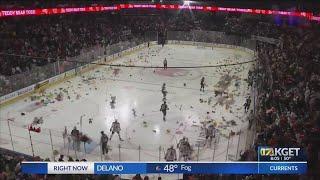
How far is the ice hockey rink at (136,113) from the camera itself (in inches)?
548

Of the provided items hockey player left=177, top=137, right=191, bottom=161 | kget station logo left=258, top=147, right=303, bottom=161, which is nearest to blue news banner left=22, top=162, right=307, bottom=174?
kget station logo left=258, top=147, right=303, bottom=161

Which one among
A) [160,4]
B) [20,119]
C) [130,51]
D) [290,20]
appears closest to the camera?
[20,119]

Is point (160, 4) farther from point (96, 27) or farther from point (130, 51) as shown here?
point (130, 51)

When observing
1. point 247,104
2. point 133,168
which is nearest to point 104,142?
point 133,168

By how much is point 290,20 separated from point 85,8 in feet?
71.2

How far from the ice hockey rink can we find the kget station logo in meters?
4.30

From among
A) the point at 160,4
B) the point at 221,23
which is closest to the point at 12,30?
the point at 160,4

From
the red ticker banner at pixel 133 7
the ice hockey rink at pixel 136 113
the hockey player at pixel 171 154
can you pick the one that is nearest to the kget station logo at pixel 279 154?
the hockey player at pixel 171 154

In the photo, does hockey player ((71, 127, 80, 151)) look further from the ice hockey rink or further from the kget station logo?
the kget station logo

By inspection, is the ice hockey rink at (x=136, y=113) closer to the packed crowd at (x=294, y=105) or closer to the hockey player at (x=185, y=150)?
the hockey player at (x=185, y=150)

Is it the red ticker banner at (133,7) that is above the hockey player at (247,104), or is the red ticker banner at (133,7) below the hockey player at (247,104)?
above

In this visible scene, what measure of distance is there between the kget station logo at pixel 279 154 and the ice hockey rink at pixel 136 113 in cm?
430

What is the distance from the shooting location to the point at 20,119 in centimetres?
1709

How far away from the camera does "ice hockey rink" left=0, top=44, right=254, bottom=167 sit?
45.7 feet
